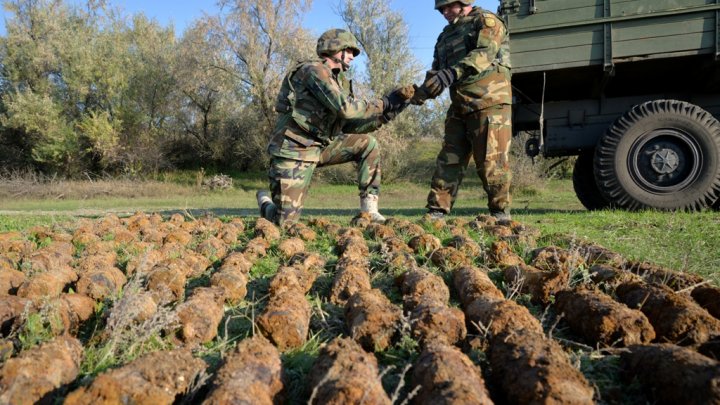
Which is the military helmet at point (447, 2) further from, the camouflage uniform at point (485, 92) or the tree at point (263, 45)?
the tree at point (263, 45)

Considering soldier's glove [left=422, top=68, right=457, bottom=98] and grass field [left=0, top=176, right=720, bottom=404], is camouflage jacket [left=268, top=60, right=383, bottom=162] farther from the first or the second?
grass field [left=0, top=176, right=720, bottom=404]

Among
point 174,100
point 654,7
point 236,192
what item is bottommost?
point 236,192

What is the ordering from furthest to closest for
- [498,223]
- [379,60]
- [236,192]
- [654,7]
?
[379,60], [236,192], [654,7], [498,223]

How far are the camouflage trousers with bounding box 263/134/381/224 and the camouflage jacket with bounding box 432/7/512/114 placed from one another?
1.16 meters

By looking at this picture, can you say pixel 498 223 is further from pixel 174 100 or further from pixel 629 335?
pixel 174 100

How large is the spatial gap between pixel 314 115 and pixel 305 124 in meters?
0.14

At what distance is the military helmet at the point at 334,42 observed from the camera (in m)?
5.28

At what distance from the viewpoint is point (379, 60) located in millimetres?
24422

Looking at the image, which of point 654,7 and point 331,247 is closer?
point 331,247

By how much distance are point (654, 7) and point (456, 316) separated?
5.97 m

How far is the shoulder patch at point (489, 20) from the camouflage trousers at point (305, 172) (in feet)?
5.88

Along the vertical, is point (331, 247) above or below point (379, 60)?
below

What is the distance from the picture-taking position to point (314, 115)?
5.43m

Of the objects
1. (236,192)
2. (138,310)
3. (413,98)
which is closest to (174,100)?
(236,192)
